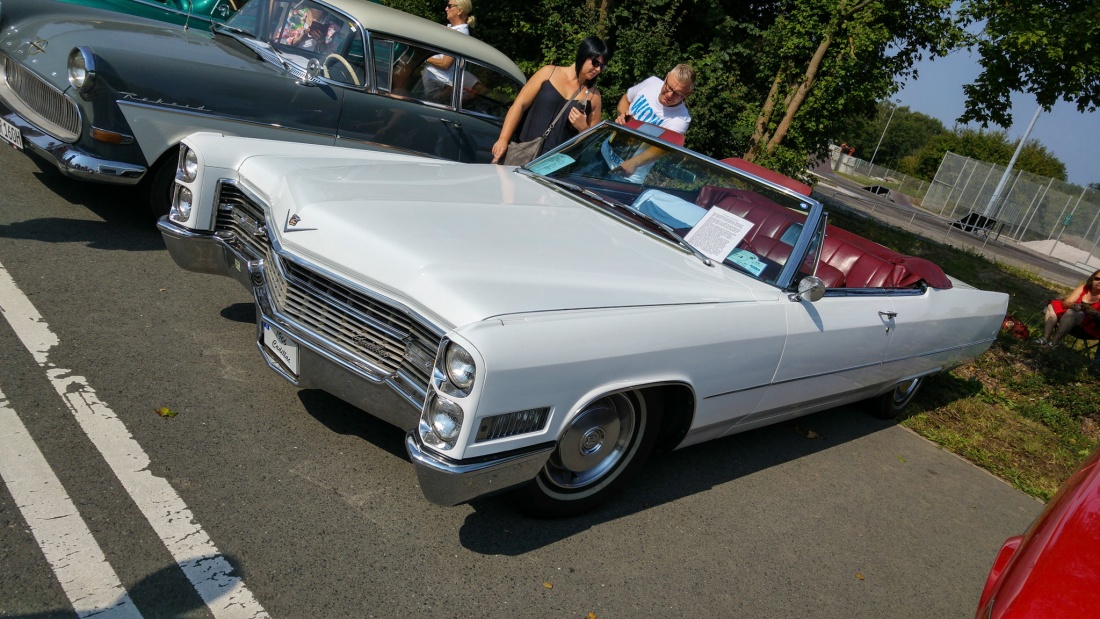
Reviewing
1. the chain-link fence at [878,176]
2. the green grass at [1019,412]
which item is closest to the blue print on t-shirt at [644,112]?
the green grass at [1019,412]

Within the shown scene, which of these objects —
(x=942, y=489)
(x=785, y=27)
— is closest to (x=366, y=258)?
(x=942, y=489)

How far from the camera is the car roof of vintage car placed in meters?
5.84

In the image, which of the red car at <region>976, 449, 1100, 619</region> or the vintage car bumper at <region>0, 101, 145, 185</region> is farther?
the vintage car bumper at <region>0, 101, 145, 185</region>

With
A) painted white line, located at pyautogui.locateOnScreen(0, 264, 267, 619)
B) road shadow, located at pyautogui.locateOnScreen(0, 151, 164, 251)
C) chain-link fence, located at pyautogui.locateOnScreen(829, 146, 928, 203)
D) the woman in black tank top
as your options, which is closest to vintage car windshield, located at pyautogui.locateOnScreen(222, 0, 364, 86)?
the woman in black tank top

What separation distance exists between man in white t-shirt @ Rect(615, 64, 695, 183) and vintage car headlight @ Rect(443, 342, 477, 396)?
349cm

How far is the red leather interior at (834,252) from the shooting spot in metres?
3.90

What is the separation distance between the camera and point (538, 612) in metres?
2.75

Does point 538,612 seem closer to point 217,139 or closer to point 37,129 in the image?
point 217,139

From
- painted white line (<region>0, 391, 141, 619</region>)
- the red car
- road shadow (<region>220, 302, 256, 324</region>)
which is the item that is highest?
the red car

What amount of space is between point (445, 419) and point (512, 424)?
224mm

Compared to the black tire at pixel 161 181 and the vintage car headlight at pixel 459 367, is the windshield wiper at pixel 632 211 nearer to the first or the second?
the vintage car headlight at pixel 459 367

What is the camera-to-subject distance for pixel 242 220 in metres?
3.78

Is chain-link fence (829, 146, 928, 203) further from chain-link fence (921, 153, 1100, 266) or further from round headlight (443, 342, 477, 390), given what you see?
round headlight (443, 342, 477, 390)

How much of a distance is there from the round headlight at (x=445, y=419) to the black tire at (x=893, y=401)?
12.4 ft
